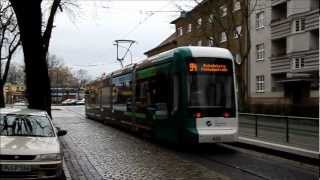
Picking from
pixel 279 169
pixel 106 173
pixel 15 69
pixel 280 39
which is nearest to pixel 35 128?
pixel 106 173

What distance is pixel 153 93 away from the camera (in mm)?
19016

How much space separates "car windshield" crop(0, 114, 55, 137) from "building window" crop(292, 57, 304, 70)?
36615mm

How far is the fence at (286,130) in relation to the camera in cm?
1573

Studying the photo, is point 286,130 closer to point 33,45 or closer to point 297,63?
point 33,45

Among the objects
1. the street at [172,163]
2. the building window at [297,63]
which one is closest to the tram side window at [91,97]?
the building window at [297,63]

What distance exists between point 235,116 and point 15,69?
120 metres

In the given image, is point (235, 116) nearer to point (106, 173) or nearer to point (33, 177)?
point (106, 173)

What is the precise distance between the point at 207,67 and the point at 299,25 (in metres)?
30.7

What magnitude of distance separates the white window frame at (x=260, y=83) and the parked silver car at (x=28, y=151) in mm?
43629

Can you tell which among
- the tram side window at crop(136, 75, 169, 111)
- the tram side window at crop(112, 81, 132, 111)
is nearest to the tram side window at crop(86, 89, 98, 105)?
the tram side window at crop(112, 81, 132, 111)

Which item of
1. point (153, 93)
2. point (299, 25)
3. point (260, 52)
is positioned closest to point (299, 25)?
point (299, 25)

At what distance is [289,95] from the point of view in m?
46.9

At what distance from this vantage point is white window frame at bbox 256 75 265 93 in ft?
175

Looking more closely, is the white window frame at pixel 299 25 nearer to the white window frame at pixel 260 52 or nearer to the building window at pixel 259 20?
the building window at pixel 259 20
